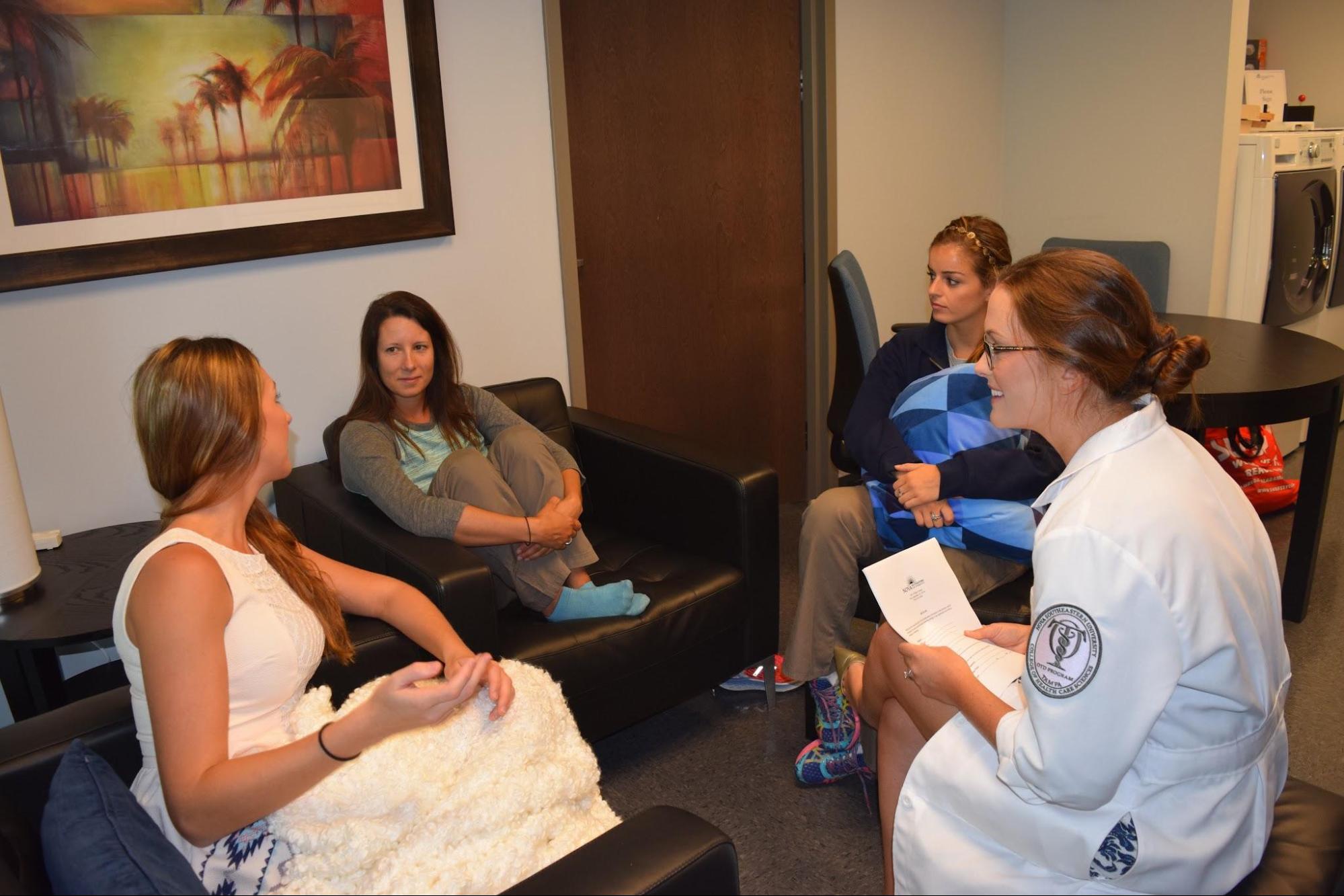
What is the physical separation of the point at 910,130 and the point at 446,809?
3.56 m

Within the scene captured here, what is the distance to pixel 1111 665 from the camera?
1.30 meters

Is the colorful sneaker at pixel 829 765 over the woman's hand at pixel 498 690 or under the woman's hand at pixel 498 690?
under

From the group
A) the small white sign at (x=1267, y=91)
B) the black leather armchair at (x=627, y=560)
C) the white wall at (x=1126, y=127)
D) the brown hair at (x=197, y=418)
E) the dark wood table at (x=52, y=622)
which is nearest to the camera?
the brown hair at (x=197, y=418)

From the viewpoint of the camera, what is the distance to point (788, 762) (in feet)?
8.56

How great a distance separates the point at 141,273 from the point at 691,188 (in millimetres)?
1835

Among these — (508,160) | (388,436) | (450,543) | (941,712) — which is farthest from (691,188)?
(941,712)

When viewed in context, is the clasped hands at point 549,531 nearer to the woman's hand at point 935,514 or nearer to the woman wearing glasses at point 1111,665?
the woman's hand at point 935,514

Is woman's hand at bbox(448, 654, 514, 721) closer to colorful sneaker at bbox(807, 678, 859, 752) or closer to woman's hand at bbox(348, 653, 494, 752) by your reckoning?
woman's hand at bbox(348, 653, 494, 752)

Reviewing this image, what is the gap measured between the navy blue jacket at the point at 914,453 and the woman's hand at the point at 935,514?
0.03 m

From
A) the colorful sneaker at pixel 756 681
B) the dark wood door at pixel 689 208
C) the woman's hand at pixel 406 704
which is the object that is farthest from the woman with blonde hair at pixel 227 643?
the dark wood door at pixel 689 208

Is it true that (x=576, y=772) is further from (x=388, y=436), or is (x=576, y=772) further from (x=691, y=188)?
(x=691, y=188)

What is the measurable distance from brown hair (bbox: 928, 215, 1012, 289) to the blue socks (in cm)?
115

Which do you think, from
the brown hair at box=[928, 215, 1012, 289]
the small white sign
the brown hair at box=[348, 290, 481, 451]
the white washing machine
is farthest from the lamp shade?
the small white sign

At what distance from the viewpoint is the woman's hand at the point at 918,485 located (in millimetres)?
2461
